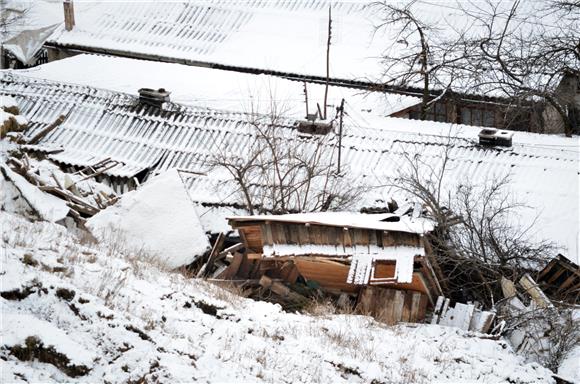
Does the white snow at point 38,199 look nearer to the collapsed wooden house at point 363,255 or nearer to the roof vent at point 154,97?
the collapsed wooden house at point 363,255

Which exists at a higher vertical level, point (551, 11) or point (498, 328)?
point (551, 11)

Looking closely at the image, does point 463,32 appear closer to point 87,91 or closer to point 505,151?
point 505,151

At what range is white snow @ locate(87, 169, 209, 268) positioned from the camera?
15125 mm

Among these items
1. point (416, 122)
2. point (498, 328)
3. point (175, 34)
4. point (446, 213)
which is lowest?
point (498, 328)

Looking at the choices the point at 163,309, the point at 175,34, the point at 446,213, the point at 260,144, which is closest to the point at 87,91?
the point at 260,144

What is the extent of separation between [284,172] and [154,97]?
440cm

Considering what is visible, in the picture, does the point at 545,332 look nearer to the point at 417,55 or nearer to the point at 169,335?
the point at 169,335

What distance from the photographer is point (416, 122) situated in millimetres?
19969

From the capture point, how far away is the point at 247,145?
18.3 meters

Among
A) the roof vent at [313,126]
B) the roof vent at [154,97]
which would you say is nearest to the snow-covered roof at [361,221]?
the roof vent at [313,126]

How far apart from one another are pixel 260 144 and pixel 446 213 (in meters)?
4.35

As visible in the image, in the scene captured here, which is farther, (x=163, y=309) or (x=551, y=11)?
(x=551, y=11)

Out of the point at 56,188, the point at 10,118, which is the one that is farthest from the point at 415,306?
the point at 10,118

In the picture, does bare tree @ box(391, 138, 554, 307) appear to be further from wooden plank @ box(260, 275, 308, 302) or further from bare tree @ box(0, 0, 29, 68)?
bare tree @ box(0, 0, 29, 68)
